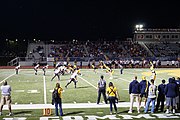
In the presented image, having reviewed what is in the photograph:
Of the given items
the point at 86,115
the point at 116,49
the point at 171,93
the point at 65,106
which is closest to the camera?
the point at 86,115

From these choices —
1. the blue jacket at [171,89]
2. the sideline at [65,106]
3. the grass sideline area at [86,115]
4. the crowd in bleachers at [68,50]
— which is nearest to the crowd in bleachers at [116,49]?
the crowd in bleachers at [68,50]

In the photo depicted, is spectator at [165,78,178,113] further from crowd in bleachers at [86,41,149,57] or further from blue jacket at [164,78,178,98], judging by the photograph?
crowd in bleachers at [86,41,149,57]

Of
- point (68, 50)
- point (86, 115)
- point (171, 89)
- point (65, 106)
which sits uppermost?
point (68, 50)

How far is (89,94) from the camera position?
18.9 m

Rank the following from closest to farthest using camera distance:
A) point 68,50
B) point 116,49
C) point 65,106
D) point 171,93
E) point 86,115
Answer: point 86,115 → point 171,93 → point 65,106 → point 68,50 → point 116,49

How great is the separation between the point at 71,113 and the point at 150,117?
11.2 feet

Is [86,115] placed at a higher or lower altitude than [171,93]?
lower

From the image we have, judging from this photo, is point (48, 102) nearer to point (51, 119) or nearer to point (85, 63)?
point (51, 119)

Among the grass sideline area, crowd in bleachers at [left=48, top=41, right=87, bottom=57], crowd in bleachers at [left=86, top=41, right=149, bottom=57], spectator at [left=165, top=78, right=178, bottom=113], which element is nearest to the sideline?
the grass sideline area

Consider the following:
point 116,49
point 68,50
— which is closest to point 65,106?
point 68,50

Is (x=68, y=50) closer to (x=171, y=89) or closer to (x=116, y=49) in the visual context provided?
(x=116, y=49)

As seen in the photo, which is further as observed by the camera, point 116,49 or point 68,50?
point 116,49

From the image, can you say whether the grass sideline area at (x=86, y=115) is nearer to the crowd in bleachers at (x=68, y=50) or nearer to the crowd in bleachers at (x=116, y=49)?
the crowd in bleachers at (x=68, y=50)

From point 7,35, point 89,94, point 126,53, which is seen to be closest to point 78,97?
point 89,94
